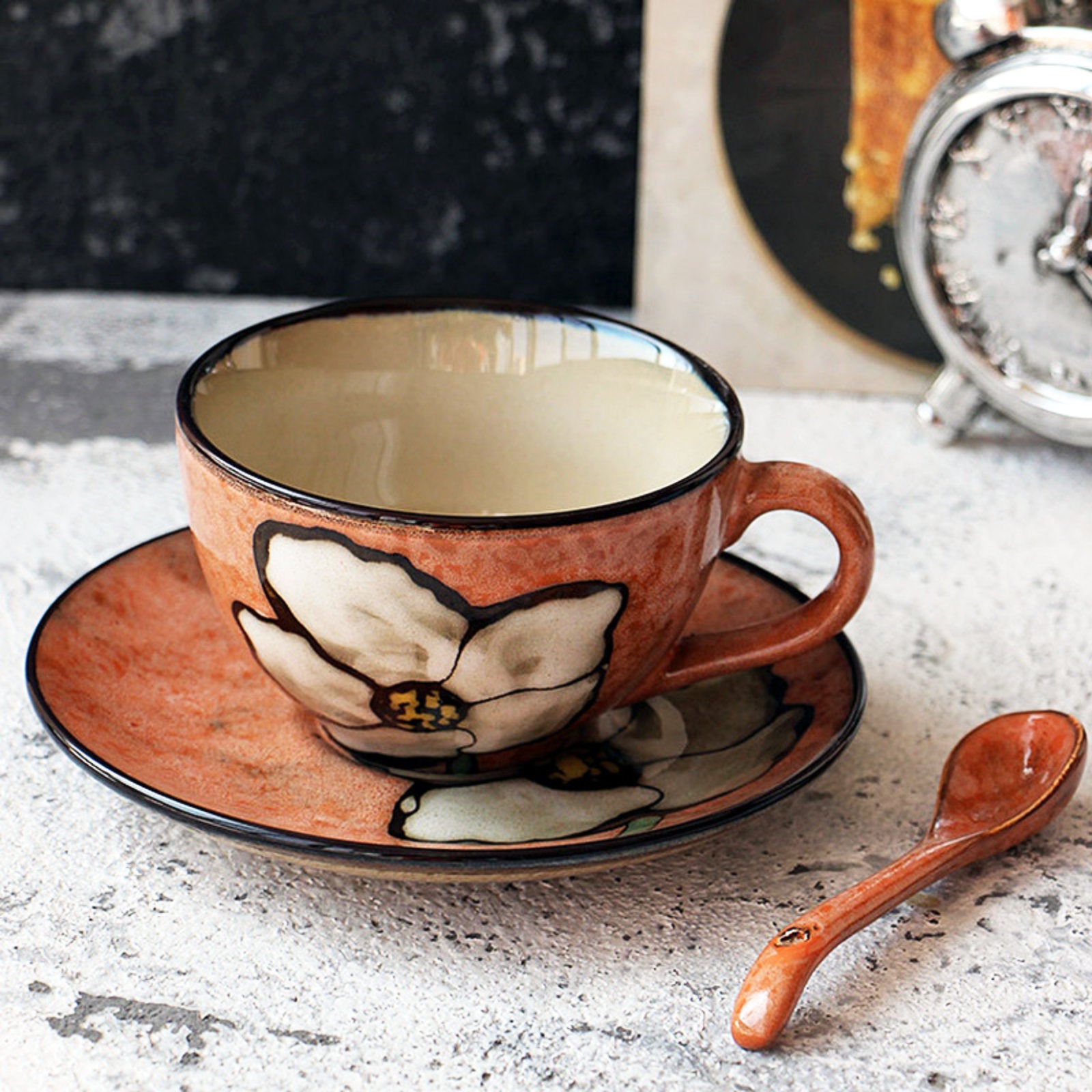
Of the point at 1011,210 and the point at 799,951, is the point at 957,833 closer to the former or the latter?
the point at 799,951

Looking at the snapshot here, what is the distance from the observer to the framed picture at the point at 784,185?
2.23ft

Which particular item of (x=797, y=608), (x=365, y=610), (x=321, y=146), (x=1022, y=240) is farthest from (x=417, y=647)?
(x=321, y=146)

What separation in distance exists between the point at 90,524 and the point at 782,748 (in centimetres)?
32

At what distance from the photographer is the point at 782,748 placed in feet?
1.29

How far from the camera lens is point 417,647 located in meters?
0.35

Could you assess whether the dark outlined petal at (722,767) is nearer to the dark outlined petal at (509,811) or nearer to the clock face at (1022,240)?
the dark outlined petal at (509,811)

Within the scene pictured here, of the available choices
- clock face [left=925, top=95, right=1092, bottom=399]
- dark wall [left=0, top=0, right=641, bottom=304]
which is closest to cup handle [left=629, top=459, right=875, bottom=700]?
clock face [left=925, top=95, right=1092, bottom=399]

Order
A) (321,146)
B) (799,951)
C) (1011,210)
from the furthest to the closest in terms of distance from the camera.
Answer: (321,146) → (1011,210) → (799,951)

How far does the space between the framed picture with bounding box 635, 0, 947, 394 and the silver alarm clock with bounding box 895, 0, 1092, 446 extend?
0.17 feet

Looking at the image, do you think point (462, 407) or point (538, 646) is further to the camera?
point (462, 407)

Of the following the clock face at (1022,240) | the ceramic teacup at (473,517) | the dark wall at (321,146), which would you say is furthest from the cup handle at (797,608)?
the dark wall at (321,146)

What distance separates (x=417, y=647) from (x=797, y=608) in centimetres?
12

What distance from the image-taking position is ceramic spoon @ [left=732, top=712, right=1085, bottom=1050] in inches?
13.0

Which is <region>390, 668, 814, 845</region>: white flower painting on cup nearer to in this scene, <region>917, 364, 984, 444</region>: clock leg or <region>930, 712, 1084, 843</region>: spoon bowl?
<region>930, 712, 1084, 843</region>: spoon bowl
